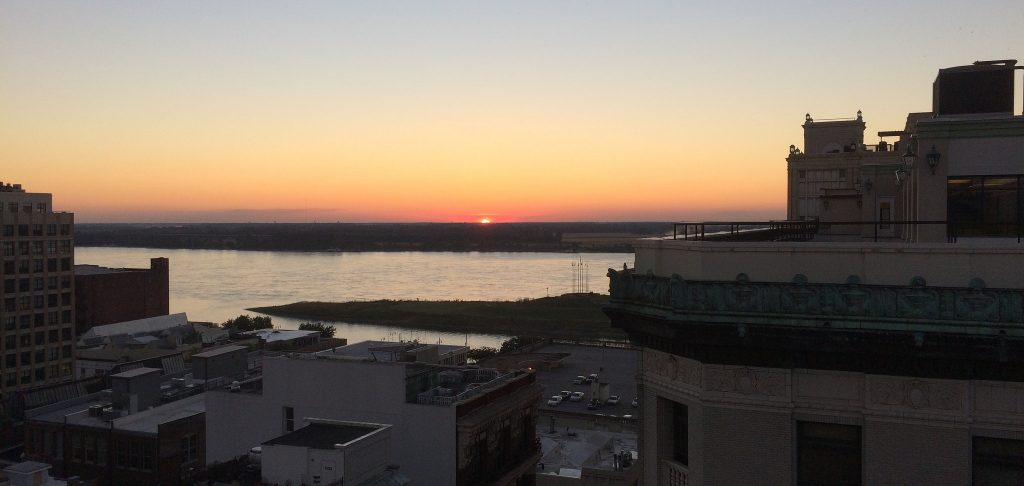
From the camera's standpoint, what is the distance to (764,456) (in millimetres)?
10039

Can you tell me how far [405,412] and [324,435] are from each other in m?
3.88

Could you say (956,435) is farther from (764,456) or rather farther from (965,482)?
(764,456)

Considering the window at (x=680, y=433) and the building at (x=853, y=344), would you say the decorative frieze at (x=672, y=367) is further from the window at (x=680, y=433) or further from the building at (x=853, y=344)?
the window at (x=680, y=433)

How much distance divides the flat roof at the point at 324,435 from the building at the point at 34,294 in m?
51.3

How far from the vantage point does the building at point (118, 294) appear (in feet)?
298

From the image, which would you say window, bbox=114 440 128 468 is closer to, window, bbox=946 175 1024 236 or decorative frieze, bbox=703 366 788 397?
decorative frieze, bbox=703 366 788 397

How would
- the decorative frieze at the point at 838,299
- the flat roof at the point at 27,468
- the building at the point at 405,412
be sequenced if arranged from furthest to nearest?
the building at the point at 405,412
the flat roof at the point at 27,468
the decorative frieze at the point at 838,299

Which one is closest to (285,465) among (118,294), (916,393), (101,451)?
(101,451)

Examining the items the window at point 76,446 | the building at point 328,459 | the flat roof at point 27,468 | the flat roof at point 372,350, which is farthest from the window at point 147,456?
the building at point 328,459

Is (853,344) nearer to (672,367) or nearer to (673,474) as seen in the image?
(672,367)

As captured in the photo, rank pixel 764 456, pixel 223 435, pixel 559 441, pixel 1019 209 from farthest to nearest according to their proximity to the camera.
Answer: pixel 559 441 < pixel 223 435 < pixel 1019 209 < pixel 764 456

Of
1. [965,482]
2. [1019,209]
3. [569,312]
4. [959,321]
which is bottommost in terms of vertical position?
[569,312]

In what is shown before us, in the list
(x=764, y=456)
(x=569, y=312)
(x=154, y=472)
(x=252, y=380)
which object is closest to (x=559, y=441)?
(x=252, y=380)

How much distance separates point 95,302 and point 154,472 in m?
64.9
